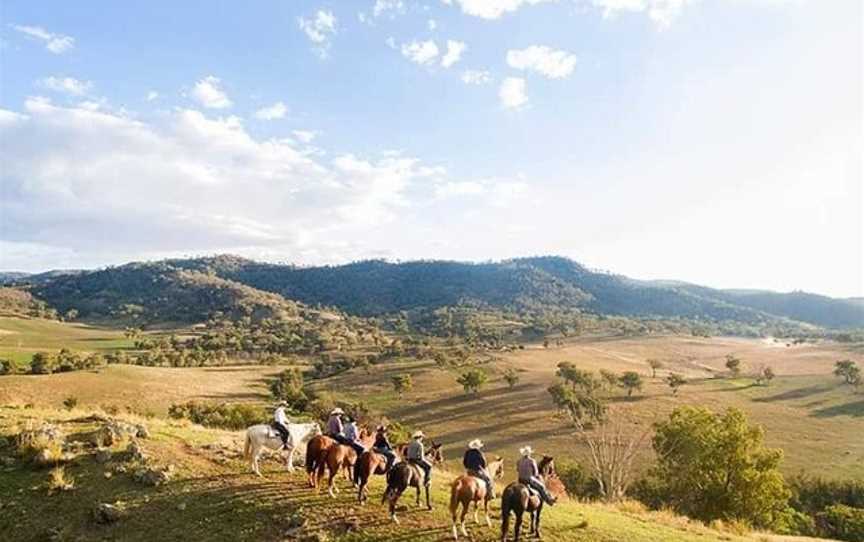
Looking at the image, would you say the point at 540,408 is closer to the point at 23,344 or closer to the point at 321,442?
the point at 321,442

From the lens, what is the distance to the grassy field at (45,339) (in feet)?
488

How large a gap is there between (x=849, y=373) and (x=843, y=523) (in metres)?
81.1

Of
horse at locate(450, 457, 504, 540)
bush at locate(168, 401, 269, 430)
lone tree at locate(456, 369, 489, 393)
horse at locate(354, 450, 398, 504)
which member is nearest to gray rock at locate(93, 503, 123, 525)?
horse at locate(354, 450, 398, 504)

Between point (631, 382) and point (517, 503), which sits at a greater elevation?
point (517, 503)

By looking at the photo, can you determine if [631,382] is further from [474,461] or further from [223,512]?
[223,512]

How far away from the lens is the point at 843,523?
47.6 meters

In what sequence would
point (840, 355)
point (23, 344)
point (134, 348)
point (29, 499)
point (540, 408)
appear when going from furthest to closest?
point (134, 348) → point (23, 344) → point (840, 355) → point (540, 408) → point (29, 499)

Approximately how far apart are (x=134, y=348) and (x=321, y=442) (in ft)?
565

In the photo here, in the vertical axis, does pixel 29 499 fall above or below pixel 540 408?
above

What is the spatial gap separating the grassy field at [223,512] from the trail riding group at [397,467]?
0.59m

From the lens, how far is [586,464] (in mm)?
68188

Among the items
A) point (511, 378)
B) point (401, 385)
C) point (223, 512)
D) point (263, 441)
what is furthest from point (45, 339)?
point (223, 512)

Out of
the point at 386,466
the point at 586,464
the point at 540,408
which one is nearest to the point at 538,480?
the point at 386,466

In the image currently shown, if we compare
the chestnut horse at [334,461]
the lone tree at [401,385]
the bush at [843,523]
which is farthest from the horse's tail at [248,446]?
the lone tree at [401,385]
